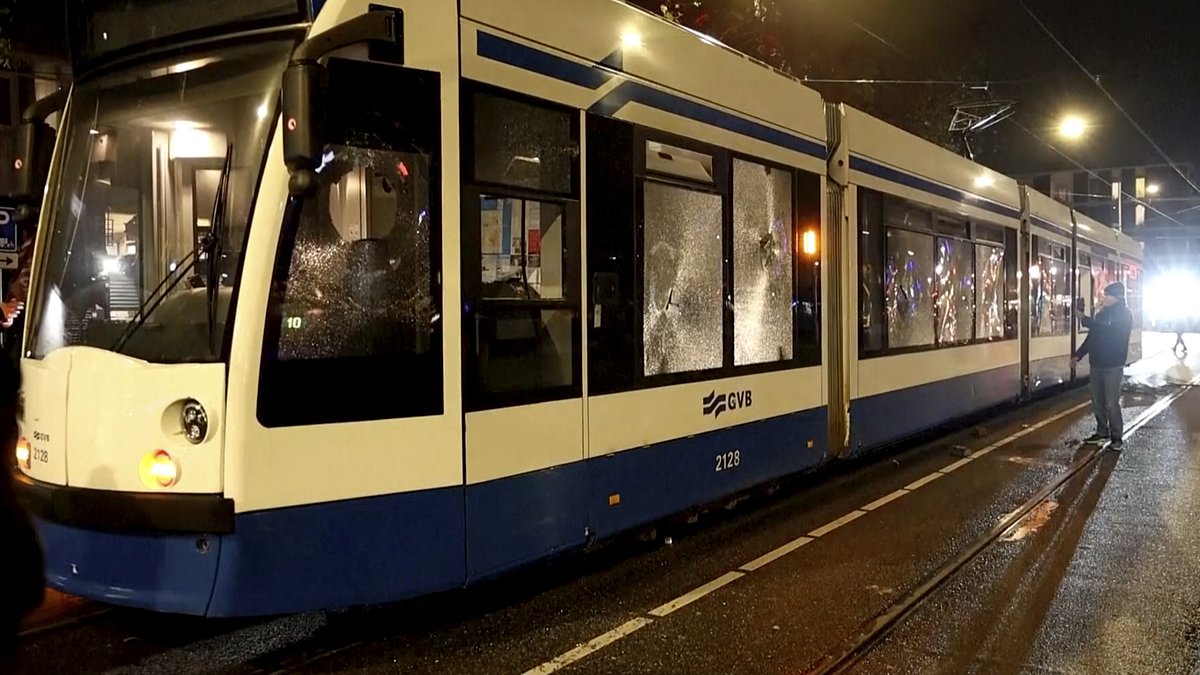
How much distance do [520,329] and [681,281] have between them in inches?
66.6

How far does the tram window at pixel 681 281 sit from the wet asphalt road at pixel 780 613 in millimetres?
1437

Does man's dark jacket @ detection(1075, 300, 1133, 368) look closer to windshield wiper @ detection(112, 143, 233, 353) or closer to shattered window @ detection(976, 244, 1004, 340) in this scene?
shattered window @ detection(976, 244, 1004, 340)

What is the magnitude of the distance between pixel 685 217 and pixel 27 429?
3978mm

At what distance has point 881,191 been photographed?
9203 mm

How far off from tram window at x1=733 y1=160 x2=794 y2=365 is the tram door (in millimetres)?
2001

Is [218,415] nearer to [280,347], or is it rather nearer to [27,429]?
[280,347]

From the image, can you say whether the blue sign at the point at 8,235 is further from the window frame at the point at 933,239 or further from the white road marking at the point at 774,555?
the window frame at the point at 933,239

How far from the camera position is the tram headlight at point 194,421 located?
404 centimetres

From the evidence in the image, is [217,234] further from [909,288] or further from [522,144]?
[909,288]

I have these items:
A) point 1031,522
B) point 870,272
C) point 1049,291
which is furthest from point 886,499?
point 1049,291

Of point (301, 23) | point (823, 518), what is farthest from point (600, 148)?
point (823, 518)

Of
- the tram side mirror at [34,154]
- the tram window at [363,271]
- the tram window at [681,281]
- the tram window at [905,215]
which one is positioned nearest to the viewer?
the tram window at [363,271]

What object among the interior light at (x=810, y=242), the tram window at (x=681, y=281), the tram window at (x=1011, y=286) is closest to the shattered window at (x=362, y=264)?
the tram window at (x=681, y=281)

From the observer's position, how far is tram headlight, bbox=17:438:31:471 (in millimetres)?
4664
